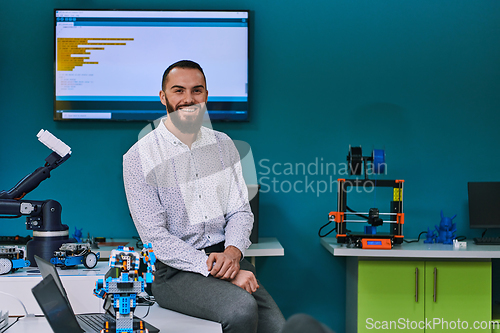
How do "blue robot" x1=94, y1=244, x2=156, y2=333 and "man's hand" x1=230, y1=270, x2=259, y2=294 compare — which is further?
"man's hand" x1=230, y1=270, x2=259, y2=294

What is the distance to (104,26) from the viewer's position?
293 centimetres

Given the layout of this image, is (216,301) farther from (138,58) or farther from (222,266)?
(138,58)

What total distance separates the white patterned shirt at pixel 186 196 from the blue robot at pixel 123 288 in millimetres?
554

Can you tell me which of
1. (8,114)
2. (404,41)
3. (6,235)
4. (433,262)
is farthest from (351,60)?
(6,235)

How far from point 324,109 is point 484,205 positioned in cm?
123

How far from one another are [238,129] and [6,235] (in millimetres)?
1757

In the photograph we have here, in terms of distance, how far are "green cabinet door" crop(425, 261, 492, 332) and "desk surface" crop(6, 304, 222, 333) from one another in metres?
1.59

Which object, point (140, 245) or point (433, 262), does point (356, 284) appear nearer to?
point (433, 262)

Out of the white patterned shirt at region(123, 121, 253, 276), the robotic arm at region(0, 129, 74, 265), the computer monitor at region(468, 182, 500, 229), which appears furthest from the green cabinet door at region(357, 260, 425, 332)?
the robotic arm at region(0, 129, 74, 265)

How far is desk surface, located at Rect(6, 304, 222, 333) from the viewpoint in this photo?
125cm

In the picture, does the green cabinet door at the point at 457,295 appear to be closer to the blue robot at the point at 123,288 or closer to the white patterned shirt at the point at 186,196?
the white patterned shirt at the point at 186,196

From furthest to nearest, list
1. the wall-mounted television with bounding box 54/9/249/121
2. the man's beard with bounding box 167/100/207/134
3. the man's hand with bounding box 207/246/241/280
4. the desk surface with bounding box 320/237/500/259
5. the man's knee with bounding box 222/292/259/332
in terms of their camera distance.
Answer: the wall-mounted television with bounding box 54/9/249/121, the desk surface with bounding box 320/237/500/259, the man's beard with bounding box 167/100/207/134, the man's hand with bounding box 207/246/241/280, the man's knee with bounding box 222/292/259/332

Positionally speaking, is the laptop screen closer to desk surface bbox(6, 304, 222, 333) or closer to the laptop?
the laptop

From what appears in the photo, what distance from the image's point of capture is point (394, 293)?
97.3 inches
